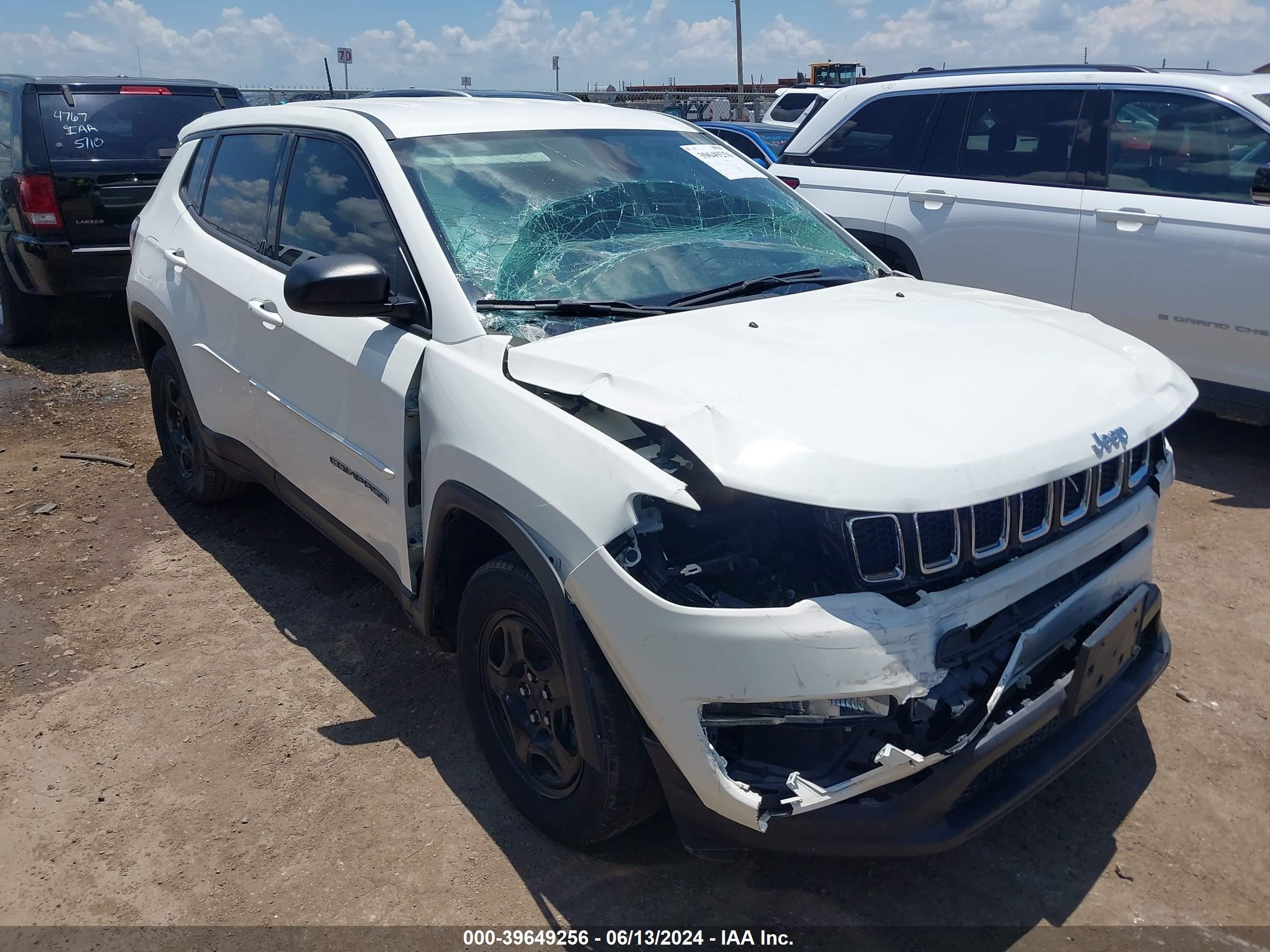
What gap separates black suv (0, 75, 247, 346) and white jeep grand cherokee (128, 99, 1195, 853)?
452 cm

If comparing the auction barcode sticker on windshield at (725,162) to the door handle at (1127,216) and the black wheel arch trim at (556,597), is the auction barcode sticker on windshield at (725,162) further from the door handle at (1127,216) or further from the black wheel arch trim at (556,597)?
the door handle at (1127,216)

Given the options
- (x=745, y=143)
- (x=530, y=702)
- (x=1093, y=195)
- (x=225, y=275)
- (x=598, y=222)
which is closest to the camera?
(x=530, y=702)

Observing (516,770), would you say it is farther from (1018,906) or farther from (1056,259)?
(1056,259)

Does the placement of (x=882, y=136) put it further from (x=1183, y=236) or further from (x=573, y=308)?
(x=573, y=308)

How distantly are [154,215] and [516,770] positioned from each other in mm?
3560

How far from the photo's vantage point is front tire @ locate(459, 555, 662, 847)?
2.36m

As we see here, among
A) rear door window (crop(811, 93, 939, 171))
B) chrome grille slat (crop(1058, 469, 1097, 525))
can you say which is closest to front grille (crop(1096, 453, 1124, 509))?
chrome grille slat (crop(1058, 469, 1097, 525))

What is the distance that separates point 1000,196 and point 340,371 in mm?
4129

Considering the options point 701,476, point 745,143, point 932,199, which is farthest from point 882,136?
point 745,143

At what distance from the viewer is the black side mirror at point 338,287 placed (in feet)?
9.22

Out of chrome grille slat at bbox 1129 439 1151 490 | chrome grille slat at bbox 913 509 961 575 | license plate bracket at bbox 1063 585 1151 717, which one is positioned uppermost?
chrome grille slat at bbox 913 509 961 575

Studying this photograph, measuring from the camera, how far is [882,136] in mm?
6406

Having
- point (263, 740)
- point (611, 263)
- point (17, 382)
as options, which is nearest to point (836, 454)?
point (611, 263)

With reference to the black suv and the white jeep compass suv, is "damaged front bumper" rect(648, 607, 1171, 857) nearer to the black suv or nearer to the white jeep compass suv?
the white jeep compass suv
